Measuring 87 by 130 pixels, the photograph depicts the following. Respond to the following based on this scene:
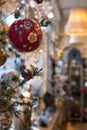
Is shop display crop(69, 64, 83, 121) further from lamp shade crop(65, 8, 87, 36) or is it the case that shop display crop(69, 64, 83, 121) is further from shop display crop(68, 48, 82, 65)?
lamp shade crop(65, 8, 87, 36)

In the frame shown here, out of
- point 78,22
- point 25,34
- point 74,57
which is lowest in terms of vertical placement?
point 25,34

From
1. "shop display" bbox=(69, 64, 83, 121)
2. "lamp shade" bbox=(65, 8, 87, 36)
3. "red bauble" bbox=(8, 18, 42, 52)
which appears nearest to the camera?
"red bauble" bbox=(8, 18, 42, 52)

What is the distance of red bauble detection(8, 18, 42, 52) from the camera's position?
171 cm

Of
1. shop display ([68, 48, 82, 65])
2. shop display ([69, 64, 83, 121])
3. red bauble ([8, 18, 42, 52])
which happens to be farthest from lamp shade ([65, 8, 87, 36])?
shop display ([69, 64, 83, 121])

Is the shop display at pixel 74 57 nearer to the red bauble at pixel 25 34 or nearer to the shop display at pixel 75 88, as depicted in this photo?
the shop display at pixel 75 88

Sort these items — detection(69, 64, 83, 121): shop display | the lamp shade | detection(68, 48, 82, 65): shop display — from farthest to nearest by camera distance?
detection(69, 64, 83, 121): shop display, detection(68, 48, 82, 65): shop display, the lamp shade

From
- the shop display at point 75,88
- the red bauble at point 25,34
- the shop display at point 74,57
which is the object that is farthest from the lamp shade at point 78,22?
the shop display at point 75,88

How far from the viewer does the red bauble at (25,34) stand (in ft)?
5.60

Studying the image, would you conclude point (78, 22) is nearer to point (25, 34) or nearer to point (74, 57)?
point (25, 34)

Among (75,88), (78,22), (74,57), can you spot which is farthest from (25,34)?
(75,88)

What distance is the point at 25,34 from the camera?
1700mm

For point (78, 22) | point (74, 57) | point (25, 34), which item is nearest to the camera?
point (25, 34)

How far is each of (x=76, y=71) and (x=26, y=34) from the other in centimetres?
742

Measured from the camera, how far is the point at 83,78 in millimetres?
9102
